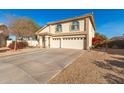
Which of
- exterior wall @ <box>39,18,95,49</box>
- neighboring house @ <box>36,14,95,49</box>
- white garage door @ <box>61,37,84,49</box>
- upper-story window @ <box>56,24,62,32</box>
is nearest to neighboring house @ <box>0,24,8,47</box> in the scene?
neighboring house @ <box>36,14,95,49</box>

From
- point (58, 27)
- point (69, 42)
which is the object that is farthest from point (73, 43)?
point (58, 27)

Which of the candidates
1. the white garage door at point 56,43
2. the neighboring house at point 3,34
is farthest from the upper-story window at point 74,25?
the neighboring house at point 3,34

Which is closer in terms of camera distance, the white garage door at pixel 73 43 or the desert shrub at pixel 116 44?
the white garage door at pixel 73 43

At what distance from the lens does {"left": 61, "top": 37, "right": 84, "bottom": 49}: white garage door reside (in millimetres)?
17402

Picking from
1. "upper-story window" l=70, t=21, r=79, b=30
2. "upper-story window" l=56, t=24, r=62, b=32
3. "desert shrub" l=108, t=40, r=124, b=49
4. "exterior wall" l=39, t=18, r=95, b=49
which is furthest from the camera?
"upper-story window" l=56, t=24, r=62, b=32

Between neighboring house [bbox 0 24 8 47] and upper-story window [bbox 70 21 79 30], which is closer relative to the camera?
upper-story window [bbox 70 21 79 30]

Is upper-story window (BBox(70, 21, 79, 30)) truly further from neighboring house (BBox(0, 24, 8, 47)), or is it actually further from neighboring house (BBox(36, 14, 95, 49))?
neighboring house (BBox(0, 24, 8, 47))

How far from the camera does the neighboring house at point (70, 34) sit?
1691 cm

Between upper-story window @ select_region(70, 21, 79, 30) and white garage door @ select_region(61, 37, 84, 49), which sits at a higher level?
upper-story window @ select_region(70, 21, 79, 30)

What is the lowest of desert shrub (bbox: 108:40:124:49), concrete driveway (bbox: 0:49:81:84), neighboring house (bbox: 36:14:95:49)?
concrete driveway (bbox: 0:49:81:84)

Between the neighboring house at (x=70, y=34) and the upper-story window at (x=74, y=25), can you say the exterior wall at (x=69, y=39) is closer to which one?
the neighboring house at (x=70, y=34)

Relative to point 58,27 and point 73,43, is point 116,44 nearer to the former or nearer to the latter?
point 73,43
